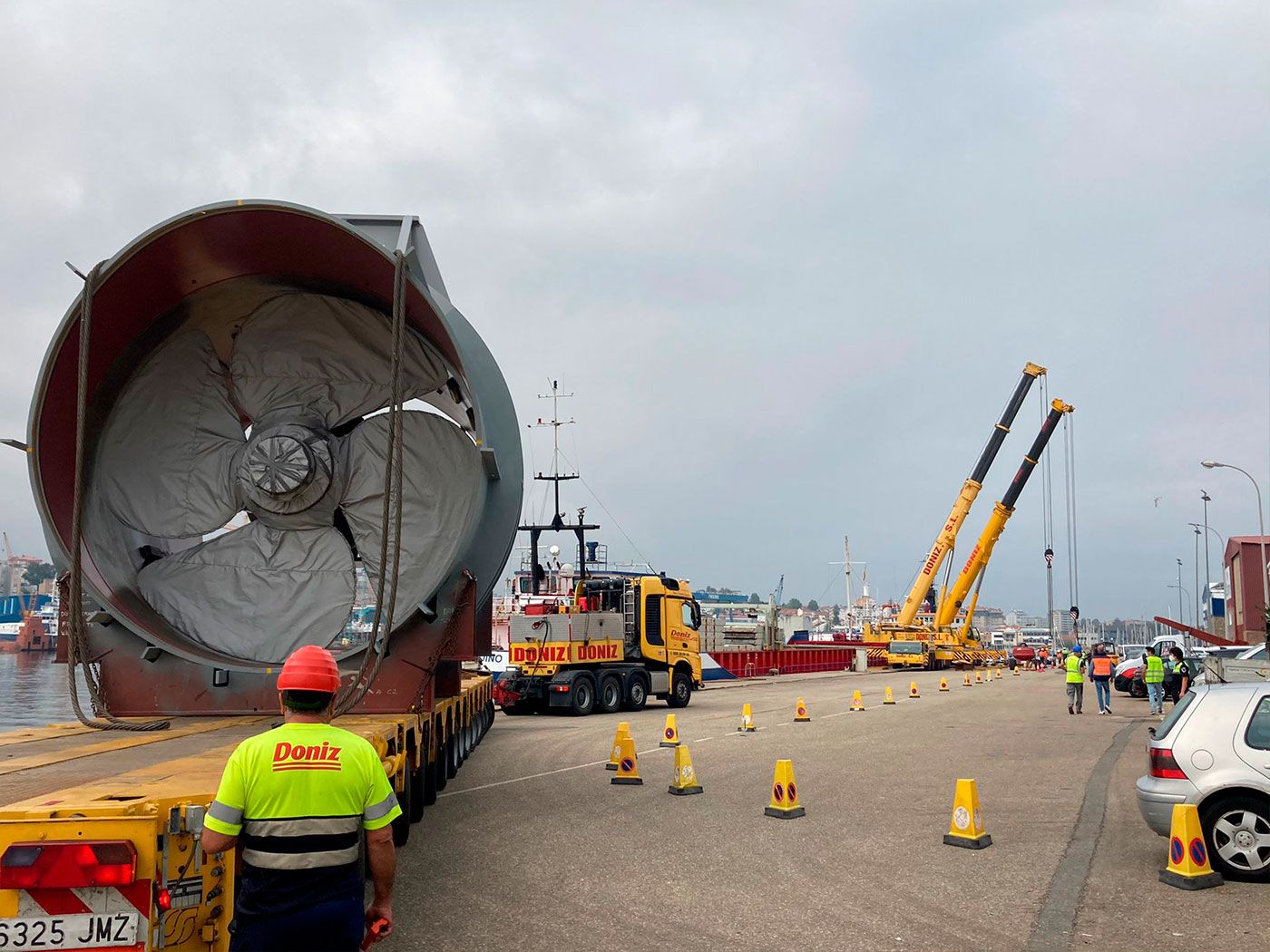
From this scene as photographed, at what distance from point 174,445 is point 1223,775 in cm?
814

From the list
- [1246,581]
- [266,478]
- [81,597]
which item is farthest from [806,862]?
[1246,581]

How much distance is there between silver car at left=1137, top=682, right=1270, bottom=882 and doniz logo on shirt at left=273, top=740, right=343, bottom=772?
5.59 m

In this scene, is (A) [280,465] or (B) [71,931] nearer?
(B) [71,931]

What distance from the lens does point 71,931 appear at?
327 cm

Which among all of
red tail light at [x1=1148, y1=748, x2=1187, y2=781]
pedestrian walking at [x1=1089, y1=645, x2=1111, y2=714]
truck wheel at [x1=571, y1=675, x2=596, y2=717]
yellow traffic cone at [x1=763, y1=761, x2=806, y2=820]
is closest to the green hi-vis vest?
pedestrian walking at [x1=1089, y1=645, x2=1111, y2=714]

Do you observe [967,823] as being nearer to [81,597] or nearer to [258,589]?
[258,589]

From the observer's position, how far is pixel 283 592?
877cm

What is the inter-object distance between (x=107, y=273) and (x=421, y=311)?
2.22 metres

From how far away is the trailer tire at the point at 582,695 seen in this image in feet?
66.1

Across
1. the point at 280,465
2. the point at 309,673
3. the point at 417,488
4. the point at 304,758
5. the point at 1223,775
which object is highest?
the point at 280,465

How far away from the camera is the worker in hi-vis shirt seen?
120 inches

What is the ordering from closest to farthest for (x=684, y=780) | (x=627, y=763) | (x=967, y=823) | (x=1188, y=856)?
(x=1188, y=856), (x=967, y=823), (x=684, y=780), (x=627, y=763)

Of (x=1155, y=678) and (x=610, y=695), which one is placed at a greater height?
(x=1155, y=678)

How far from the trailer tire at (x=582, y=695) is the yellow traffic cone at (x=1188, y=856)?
47.2 ft
